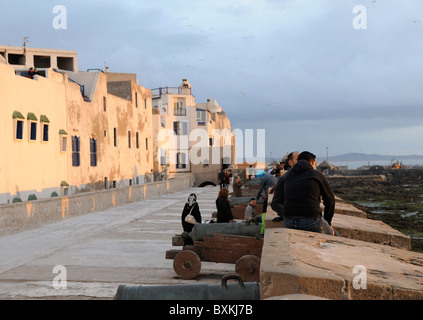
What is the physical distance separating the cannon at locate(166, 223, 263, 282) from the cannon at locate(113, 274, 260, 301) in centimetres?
342

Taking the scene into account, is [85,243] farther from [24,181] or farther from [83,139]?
[83,139]

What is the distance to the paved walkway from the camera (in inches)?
256

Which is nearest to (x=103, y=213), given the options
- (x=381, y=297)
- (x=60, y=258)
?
(x=60, y=258)

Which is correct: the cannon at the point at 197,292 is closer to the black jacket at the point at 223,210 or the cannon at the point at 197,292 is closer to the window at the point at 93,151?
the black jacket at the point at 223,210

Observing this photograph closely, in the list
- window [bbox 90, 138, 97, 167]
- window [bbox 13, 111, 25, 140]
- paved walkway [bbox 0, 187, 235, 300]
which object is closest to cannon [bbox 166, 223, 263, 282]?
paved walkway [bbox 0, 187, 235, 300]

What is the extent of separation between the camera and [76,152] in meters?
25.0

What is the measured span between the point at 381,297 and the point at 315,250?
128cm

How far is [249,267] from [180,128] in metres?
48.2

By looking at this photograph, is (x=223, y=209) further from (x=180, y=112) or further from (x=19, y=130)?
(x=180, y=112)

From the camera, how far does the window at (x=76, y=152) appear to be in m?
24.6

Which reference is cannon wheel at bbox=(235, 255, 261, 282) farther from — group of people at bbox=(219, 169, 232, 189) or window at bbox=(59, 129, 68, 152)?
group of people at bbox=(219, 169, 232, 189)

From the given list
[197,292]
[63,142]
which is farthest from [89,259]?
[63,142]

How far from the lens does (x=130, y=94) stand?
3522 centimetres

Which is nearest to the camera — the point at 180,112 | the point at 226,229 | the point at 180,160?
the point at 226,229
